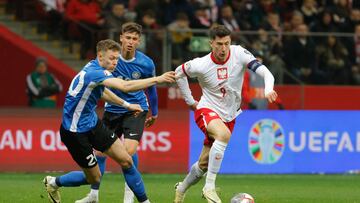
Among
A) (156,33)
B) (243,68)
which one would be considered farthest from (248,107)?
(243,68)

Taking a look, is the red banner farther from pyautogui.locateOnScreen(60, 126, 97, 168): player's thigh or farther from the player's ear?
the player's ear

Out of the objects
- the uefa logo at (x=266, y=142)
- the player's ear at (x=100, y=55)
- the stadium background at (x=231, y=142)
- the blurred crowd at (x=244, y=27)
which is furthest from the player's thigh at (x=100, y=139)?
the blurred crowd at (x=244, y=27)

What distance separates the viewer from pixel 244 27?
2652 cm

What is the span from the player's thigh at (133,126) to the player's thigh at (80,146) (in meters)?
1.52

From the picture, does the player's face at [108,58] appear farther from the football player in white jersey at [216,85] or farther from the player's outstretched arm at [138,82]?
the football player in white jersey at [216,85]

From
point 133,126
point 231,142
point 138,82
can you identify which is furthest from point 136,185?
point 231,142

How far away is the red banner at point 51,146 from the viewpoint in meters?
20.8

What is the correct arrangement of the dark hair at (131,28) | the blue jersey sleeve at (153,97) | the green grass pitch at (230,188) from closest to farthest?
the dark hair at (131,28)
the blue jersey sleeve at (153,97)
the green grass pitch at (230,188)

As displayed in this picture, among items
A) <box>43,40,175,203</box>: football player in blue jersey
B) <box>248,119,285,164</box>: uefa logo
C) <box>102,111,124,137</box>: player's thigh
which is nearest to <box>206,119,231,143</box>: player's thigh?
<box>43,40,175,203</box>: football player in blue jersey

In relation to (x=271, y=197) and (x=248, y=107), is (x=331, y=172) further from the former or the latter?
(x=271, y=197)

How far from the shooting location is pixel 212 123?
14.2 meters

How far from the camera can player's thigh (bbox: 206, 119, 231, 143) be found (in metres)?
14.0

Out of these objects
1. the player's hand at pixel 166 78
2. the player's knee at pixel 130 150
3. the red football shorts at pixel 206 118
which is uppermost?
the player's hand at pixel 166 78

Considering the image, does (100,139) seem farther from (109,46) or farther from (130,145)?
(130,145)
